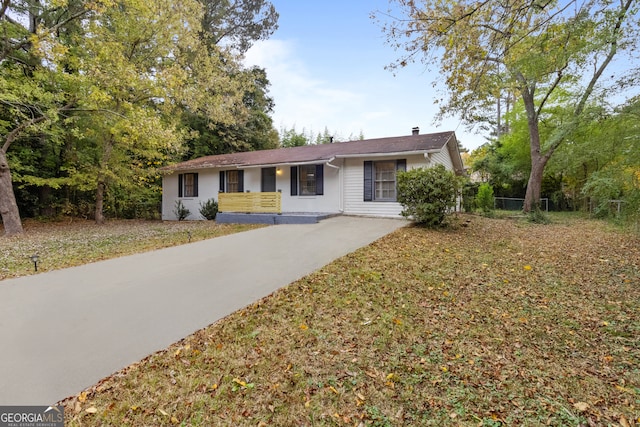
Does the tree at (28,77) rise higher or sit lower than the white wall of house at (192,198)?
higher

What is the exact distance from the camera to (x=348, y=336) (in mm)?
3367

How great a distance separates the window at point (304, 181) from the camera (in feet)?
41.2

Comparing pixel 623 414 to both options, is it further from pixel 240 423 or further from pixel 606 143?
pixel 606 143

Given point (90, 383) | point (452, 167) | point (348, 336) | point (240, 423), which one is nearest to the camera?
point (240, 423)

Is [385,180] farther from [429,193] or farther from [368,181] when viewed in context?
[429,193]

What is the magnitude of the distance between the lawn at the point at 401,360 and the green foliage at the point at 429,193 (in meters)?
3.59

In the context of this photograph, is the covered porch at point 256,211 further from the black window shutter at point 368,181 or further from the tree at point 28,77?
the tree at point 28,77

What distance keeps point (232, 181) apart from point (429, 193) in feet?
30.9

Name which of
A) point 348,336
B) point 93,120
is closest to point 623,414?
point 348,336

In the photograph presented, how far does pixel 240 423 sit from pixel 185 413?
0.46m

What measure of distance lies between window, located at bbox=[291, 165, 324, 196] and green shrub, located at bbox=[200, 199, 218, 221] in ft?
13.8

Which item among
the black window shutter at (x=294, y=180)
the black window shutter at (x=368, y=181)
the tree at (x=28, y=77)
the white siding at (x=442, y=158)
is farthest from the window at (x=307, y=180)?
the tree at (x=28, y=77)

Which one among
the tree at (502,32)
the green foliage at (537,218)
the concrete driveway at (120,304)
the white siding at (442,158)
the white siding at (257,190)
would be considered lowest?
the concrete driveway at (120,304)

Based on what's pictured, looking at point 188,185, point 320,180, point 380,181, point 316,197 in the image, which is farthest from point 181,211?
point 380,181
